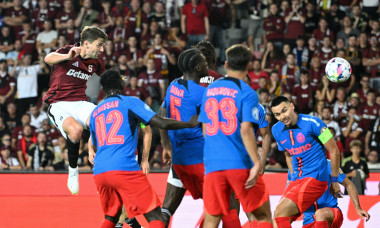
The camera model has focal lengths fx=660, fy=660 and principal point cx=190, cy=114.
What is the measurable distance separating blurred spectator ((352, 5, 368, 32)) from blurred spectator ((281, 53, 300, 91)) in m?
2.11

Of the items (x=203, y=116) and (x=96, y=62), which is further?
(x=96, y=62)

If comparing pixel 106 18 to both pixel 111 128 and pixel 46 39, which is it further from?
pixel 111 128

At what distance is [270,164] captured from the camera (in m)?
13.4

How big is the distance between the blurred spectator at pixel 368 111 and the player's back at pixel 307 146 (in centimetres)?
603

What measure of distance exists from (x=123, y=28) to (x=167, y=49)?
146cm

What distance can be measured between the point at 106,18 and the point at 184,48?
7.65 ft

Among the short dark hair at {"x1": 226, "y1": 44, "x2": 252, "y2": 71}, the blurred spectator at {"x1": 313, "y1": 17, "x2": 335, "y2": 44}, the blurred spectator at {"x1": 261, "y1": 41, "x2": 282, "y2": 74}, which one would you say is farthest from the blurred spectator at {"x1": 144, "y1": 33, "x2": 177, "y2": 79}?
the short dark hair at {"x1": 226, "y1": 44, "x2": 252, "y2": 71}

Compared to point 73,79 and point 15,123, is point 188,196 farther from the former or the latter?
point 15,123

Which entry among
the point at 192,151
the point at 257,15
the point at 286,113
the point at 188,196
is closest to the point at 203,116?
the point at 192,151

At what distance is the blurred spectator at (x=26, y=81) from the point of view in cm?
1584

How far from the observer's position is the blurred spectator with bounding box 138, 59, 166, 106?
1520 cm

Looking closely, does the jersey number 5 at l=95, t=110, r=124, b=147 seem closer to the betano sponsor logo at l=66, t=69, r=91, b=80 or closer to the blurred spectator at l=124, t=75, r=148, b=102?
the betano sponsor logo at l=66, t=69, r=91, b=80

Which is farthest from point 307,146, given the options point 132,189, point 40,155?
point 40,155

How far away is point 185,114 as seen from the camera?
7223 mm
